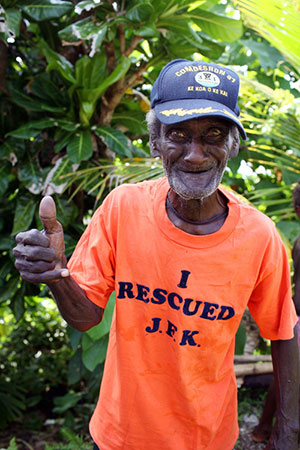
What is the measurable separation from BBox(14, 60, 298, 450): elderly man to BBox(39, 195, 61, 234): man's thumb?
0.81 feet

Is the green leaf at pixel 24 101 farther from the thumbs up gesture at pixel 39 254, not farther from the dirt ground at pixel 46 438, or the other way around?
the dirt ground at pixel 46 438

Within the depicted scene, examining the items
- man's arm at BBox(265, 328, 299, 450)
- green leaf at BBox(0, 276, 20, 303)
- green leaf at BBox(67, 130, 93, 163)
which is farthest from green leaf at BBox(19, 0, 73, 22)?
man's arm at BBox(265, 328, 299, 450)

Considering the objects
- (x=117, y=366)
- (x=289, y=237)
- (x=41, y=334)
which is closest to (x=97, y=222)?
(x=117, y=366)

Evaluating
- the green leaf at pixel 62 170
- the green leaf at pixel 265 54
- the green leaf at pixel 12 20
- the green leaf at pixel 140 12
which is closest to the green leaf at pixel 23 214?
the green leaf at pixel 62 170

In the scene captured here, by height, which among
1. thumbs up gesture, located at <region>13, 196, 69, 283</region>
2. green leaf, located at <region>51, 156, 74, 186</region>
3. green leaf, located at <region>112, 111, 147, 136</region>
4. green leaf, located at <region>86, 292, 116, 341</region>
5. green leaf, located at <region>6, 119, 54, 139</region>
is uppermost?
thumbs up gesture, located at <region>13, 196, 69, 283</region>

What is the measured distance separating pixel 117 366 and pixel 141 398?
13 cm

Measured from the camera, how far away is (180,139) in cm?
136

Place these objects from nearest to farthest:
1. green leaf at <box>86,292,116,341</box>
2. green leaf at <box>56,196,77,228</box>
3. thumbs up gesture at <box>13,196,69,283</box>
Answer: thumbs up gesture at <box>13,196,69,283</box>, green leaf at <box>86,292,116,341</box>, green leaf at <box>56,196,77,228</box>

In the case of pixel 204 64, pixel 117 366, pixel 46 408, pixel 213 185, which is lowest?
pixel 46 408

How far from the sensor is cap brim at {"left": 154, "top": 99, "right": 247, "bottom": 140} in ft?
4.16

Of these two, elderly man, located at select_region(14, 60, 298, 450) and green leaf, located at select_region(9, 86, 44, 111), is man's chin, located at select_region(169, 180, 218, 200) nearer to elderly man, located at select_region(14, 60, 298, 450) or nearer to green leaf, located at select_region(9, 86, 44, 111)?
elderly man, located at select_region(14, 60, 298, 450)

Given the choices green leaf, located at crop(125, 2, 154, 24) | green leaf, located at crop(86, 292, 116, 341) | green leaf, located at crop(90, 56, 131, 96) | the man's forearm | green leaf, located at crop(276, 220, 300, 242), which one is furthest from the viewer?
green leaf, located at crop(276, 220, 300, 242)

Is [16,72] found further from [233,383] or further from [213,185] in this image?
[233,383]

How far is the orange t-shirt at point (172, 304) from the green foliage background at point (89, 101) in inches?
34.4
